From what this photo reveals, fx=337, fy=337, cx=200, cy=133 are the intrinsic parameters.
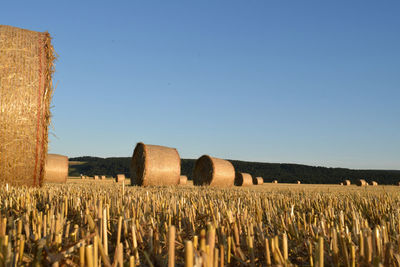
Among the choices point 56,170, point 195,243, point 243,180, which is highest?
point 56,170

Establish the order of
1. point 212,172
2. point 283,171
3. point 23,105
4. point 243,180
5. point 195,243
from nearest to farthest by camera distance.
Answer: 1. point 195,243
2. point 23,105
3. point 212,172
4. point 243,180
5. point 283,171

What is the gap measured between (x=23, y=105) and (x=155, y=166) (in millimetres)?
5577

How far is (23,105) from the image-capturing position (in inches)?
233

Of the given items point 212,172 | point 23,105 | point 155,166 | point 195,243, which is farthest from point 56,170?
point 195,243

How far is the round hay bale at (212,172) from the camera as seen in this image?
13625 mm

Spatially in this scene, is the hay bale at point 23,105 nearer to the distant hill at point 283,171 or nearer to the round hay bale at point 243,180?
the round hay bale at point 243,180

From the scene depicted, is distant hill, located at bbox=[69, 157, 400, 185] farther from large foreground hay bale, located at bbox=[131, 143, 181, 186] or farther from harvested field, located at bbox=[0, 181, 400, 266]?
harvested field, located at bbox=[0, 181, 400, 266]

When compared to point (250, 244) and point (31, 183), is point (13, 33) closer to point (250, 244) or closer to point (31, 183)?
point (31, 183)

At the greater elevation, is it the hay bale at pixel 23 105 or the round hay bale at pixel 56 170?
the hay bale at pixel 23 105

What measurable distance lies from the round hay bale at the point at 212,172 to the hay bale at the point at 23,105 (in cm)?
824

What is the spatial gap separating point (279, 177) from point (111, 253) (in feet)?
117

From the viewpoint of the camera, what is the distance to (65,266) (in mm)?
1501

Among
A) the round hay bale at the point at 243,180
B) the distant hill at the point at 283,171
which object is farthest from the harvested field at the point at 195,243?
the distant hill at the point at 283,171

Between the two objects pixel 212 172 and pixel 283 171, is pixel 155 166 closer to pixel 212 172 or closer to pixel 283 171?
pixel 212 172
